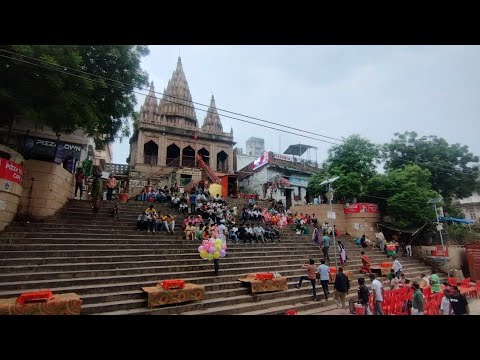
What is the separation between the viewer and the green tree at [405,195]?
67.2ft

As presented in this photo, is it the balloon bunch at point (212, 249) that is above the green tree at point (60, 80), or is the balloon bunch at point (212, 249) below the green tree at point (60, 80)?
below

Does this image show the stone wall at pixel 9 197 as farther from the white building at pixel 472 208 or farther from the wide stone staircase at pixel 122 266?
the white building at pixel 472 208

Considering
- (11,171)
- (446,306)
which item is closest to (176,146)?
(11,171)

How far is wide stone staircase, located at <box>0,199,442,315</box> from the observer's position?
816 cm

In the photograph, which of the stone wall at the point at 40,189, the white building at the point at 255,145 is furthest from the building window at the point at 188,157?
the stone wall at the point at 40,189

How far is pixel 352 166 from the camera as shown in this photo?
79.3 feet

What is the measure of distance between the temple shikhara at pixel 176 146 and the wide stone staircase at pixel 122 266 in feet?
53.9

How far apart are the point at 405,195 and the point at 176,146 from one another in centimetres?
2383

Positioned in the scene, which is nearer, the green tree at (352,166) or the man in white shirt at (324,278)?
the man in white shirt at (324,278)

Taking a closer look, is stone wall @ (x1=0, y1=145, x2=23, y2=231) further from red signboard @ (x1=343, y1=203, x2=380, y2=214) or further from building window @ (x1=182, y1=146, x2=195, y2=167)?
building window @ (x1=182, y1=146, x2=195, y2=167)

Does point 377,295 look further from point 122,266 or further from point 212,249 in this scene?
point 122,266
